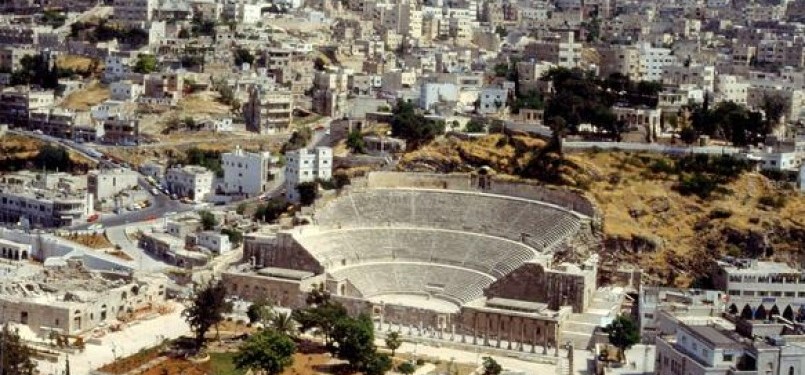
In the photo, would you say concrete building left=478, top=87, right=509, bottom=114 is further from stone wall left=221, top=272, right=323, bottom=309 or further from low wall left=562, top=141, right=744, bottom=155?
stone wall left=221, top=272, right=323, bottom=309

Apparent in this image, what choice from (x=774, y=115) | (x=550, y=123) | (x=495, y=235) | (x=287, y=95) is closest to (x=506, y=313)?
(x=495, y=235)

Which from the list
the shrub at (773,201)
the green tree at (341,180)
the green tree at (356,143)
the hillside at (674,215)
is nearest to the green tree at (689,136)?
the hillside at (674,215)

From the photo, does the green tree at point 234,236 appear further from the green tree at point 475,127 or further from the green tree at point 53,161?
the green tree at point 53,161

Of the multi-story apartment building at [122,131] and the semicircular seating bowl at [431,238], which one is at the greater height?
the multi-story apartment building at [122,131]

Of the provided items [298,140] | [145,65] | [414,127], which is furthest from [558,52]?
[145,65]

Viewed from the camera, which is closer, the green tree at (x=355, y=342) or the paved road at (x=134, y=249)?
the green tree at (x=355, y=342)

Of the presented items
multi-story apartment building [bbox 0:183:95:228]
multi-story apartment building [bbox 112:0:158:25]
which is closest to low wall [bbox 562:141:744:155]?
multi-story apartment building [bbox 0:183:95:228]
